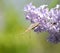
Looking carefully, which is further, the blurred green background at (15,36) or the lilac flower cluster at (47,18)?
the blurred green background at (15,36)

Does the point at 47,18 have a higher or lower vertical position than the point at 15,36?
lower

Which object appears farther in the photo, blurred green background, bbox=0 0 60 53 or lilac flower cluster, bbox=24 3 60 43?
blurred green background, bbox=0 0 60 53

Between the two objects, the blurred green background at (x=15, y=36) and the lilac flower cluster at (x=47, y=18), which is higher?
the blurred green background at (x=15, y=36)

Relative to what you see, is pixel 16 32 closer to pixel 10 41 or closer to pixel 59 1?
pixel 10 41

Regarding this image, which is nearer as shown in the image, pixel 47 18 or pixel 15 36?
pixel 47 18

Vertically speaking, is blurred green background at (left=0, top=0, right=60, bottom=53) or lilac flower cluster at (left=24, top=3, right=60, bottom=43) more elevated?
blurred green background at (left=0, top=0, right=60, bottom=53)

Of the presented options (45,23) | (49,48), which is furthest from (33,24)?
(49,48)

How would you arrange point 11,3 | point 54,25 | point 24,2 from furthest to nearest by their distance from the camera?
point 11,3 < point 24,2 < point 54,25

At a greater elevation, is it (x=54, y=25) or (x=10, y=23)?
(x=10, y=23)
